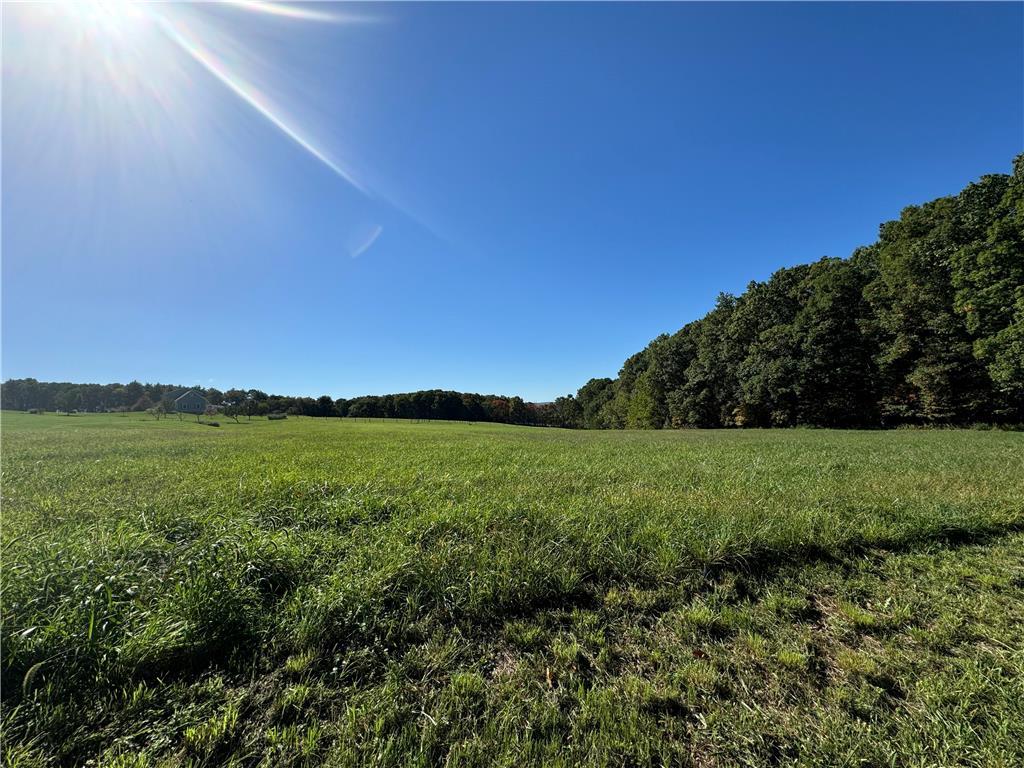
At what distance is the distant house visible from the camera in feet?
278

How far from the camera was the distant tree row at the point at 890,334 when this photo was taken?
2311 cm

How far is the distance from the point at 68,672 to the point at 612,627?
151 inches

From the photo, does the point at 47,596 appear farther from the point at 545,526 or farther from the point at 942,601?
the point at 942,601

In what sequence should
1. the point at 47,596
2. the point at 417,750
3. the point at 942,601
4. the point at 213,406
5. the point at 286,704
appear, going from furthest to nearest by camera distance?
1. the point at 213,406
2. the point at 942,601
3. the point at 47,596
4. the point at 286,704
5. the point at 417,750

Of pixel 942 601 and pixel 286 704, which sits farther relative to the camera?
pixel 942 601

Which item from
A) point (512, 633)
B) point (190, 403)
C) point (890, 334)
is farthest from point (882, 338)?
point (190, 403)

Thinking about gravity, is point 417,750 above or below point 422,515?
below

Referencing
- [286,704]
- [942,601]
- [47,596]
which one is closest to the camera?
[286,704]

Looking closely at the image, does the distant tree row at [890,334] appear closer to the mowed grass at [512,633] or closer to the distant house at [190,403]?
the mowed grass at [512,633]

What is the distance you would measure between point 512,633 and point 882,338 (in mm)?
44872

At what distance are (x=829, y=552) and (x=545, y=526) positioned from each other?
11.4ft

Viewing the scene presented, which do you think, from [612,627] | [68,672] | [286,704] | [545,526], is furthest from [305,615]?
[545,526]

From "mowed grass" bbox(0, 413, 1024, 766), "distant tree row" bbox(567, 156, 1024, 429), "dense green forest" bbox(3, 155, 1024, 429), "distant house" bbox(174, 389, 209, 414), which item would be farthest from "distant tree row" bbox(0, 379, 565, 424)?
"mowed grass" bbox(0, 413, 1024, 766)

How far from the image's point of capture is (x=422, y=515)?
5172 mm
